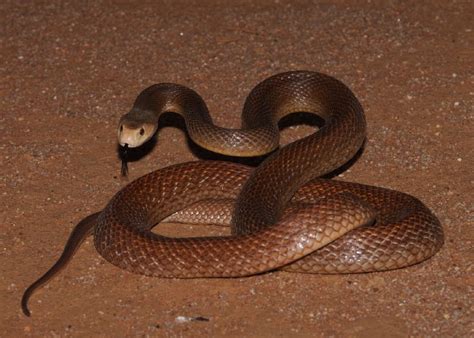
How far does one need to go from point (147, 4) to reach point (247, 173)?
207 inches

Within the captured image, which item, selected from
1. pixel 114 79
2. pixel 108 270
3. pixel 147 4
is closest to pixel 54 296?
pixel 108 270

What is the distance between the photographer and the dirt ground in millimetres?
8016

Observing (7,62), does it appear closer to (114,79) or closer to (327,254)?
(114,79)

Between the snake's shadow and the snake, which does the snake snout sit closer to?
the snake

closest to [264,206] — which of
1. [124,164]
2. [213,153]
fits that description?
[124,164]

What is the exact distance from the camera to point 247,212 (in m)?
8.64

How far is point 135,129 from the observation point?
9.70 m

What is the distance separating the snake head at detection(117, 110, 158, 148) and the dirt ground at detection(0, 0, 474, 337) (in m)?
0.51

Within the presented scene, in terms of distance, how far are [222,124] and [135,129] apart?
1.60 metres

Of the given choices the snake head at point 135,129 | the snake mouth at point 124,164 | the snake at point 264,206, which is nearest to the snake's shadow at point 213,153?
the snake mouth at point 124,164

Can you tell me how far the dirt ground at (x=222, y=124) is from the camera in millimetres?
8016

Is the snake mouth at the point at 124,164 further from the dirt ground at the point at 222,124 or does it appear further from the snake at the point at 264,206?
the snake at the point at 264,206

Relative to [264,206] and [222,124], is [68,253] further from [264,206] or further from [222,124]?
[222,124]

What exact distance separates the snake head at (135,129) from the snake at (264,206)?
1 cm
